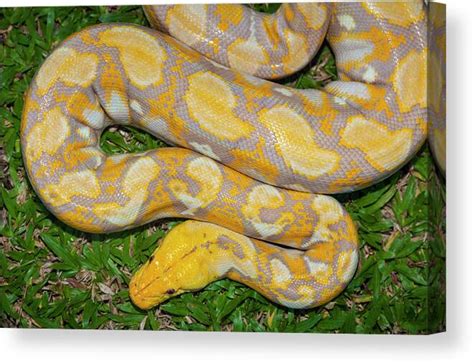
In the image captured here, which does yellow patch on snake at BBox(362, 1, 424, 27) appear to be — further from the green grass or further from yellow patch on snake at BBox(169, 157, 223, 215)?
yellow patch on snake at BBox(169, 157, 223, 215)

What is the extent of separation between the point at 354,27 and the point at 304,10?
0.24m

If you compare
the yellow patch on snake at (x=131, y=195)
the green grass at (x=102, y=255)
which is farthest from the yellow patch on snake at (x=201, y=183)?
the green grass at (x=102, y=255)

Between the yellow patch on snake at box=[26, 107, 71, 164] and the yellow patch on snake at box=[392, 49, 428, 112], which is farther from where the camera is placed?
the yellow patch on snake at box=[26, 107, 71, 164]

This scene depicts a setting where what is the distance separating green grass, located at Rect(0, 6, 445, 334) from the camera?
380 centimetres

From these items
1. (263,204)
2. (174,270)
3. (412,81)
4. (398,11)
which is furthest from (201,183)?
(398,11)

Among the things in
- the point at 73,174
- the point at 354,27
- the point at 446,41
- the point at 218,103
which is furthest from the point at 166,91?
the point at 446,41

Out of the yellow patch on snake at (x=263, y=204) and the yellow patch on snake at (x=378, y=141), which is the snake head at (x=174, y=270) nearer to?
the yellow patch on snake at (x=263, y=204)

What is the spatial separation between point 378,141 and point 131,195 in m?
1.11

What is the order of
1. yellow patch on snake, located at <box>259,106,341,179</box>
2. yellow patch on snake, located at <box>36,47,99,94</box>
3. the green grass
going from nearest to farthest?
yellow patch on snake, located at <box>259,106,341,179</box> < yellow patch on snake, located at <box>36,47,99,94</box> < the green grass

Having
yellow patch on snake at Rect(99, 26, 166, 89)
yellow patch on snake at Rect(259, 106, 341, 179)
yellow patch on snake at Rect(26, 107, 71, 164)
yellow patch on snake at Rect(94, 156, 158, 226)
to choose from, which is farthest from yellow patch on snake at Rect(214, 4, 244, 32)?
yellow patch on snake at Rect(26, 107, 71, 164)

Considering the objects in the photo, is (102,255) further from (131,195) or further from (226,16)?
(226,16)

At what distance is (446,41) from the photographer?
145 inches

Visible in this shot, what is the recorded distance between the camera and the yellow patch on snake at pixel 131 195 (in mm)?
3723

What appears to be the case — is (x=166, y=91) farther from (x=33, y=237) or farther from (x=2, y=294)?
(x=2, y=294)
